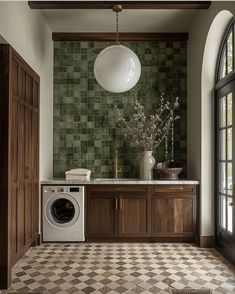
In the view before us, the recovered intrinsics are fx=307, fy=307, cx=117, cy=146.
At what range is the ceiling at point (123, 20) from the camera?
3826mm

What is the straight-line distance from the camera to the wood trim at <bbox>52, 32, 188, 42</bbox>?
4457mm

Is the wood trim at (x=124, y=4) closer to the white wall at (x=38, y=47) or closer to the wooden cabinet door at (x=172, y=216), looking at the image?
the white wall at (x=38, y=47)

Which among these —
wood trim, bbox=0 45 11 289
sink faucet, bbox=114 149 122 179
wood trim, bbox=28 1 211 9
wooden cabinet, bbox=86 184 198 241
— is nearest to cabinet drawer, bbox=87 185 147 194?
wooden cabinet, bbox=86 184 198 241

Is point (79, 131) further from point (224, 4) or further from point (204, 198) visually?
point (224, 4)

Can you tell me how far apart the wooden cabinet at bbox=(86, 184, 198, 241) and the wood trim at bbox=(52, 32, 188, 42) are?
216cm

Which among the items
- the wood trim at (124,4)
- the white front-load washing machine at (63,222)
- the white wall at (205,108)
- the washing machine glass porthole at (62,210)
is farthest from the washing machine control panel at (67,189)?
the wood trim at (124,4)

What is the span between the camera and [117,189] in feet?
12.7

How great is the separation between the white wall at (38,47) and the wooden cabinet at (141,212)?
0.87 m

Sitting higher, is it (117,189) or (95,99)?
(95,99)

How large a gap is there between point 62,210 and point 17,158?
4.04ft

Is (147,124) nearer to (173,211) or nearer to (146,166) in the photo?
(146,166)

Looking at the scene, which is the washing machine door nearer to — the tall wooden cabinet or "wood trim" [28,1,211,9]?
the tall wooden cabinet

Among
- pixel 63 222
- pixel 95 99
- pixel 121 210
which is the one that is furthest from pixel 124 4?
pixel 63 222

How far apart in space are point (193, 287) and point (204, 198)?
1.41 m
